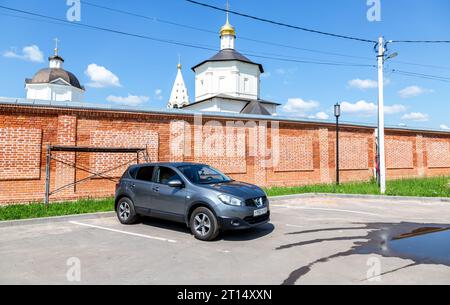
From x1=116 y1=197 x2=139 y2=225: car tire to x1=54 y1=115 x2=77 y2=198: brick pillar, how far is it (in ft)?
13.3

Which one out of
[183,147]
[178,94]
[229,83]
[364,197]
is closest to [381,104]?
[364,197]

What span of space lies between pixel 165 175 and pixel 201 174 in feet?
2.85

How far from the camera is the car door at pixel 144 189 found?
730 centimetres

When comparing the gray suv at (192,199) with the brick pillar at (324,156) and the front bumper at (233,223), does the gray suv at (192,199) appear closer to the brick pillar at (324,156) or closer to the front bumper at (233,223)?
the front bumper at (233,223)

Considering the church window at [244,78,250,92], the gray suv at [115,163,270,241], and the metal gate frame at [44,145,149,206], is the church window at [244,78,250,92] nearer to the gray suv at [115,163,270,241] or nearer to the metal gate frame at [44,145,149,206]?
the metal gate frame at [44,145,149,206]

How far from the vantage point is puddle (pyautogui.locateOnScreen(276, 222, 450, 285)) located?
190 inches

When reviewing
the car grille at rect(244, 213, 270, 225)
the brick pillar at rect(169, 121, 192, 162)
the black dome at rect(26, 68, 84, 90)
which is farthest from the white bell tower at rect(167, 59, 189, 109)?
the car grille at rect(244, 213, 270, 225)

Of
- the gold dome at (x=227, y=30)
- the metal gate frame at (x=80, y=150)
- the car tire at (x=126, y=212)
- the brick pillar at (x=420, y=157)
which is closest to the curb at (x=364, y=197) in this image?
the metal gate frame at (x=80, y=150)

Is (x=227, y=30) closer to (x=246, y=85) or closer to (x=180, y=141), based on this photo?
(x=246, y=85)

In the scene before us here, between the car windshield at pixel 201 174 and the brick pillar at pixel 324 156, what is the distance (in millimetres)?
10803

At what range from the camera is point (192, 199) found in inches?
253
